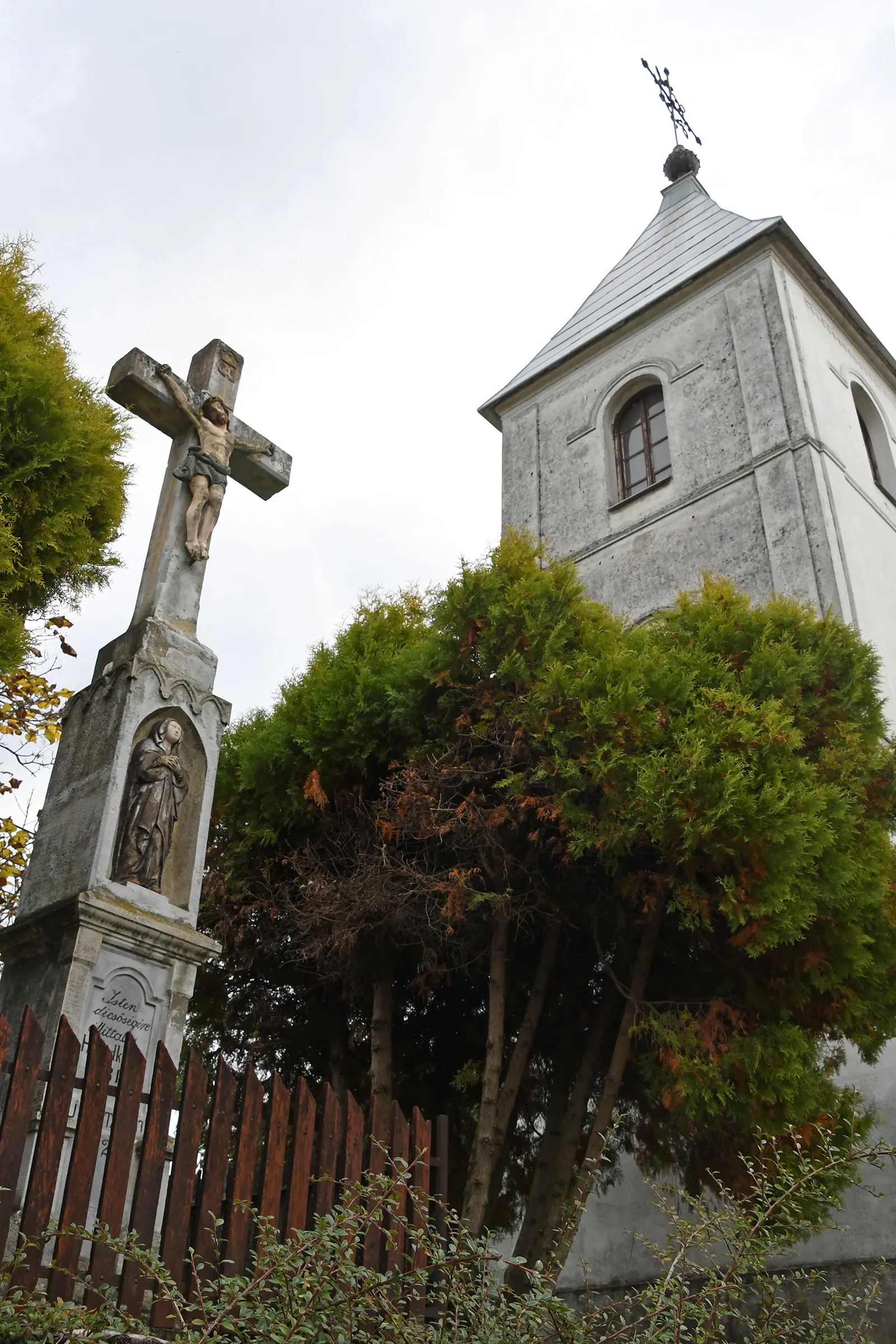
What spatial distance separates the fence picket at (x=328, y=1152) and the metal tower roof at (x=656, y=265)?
13878 mm

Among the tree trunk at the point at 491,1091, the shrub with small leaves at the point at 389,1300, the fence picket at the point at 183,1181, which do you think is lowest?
the shrub with small leaves at the point at 389,1300

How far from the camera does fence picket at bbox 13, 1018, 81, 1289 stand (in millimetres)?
4152

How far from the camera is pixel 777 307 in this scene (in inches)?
605

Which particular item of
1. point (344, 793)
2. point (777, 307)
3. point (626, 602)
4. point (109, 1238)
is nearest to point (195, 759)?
point (344, 793)

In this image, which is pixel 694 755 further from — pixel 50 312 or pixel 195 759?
pixel 50 312

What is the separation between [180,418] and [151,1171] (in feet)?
16.1

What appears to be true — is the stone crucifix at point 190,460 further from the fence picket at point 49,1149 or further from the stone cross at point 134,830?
the fence picket at point 49,1149

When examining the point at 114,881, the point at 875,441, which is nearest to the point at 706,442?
the point at 875,441

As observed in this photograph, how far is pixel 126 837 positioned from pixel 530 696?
2.87 meters

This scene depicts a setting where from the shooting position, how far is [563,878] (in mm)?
7969

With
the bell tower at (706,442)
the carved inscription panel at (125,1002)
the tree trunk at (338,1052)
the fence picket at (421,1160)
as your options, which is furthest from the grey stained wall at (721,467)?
the carved inscription panel at (125,1002)

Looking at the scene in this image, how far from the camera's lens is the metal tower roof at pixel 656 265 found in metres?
16.9

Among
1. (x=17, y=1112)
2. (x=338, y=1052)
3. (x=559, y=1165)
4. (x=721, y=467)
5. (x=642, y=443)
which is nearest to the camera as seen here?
(x=17, y=1112)

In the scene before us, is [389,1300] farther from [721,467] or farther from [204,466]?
[721,467]
